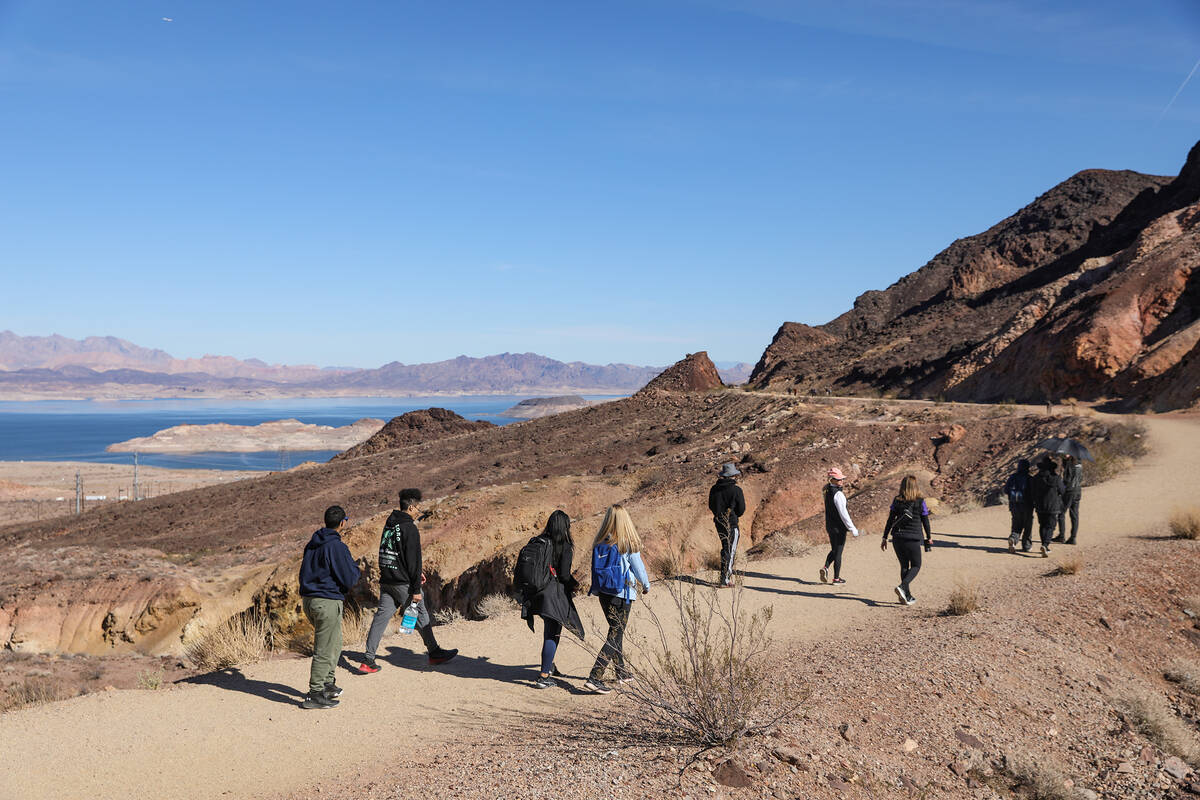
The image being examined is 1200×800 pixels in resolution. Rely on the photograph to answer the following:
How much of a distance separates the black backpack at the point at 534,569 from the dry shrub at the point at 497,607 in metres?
3.54

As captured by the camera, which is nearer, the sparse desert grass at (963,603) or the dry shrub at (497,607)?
the sparse desert grass at (963,603)

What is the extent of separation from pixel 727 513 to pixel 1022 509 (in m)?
5.27

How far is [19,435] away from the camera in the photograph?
17112 cm

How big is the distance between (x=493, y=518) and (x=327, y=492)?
22.8 meters

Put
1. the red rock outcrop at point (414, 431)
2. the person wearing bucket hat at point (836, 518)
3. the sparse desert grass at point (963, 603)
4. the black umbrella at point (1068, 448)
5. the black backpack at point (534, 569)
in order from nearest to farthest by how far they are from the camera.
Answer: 1. the black backpack at point (534, 569)
2. the sparse desert grass at point (963, 603)
3. the person wearing bucket hat at point (836, 518)
4. the black umbrella at point (1068, 448)
5. the red rock outcrop at point (414, 431)

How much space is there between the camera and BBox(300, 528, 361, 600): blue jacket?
6.86 m

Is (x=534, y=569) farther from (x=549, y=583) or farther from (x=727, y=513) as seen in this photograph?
(x=727, y=513)

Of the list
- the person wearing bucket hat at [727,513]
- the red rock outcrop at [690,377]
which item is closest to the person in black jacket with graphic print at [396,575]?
the person wearing bucket hat at [727,513]

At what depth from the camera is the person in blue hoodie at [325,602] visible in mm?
6852

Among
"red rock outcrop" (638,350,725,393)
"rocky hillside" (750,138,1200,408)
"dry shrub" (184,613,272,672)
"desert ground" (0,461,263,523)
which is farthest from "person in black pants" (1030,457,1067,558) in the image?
"desert ground" (0,461,263,523)

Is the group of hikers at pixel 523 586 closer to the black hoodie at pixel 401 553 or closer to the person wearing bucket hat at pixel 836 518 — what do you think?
the black hoodie at pixel 401 553

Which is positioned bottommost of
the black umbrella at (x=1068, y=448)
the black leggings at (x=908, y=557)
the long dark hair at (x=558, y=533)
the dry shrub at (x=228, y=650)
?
the dry shrub at (x=228, y=650)

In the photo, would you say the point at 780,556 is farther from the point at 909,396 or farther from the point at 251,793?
the point at 909,396

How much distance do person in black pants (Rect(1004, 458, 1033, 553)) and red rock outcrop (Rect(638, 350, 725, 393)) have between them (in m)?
36.9
